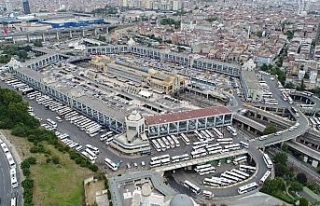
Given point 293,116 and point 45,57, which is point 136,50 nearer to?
point 45,57

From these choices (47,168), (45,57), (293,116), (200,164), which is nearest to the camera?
(47,168)

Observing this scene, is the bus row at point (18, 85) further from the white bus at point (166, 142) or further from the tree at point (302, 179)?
the tree at point (302, 179)

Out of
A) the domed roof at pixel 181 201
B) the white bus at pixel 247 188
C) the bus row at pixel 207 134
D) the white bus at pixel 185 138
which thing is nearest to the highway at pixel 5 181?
the domed roof at pixel 181 201

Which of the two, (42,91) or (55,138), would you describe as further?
(42,91)

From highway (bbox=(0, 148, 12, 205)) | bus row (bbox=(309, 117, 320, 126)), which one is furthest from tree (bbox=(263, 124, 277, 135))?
highway (bbox=(0, 148, 12, 205))

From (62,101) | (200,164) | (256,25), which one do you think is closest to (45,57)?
(62,101)
